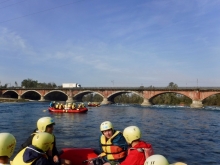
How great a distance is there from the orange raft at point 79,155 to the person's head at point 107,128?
1626mm

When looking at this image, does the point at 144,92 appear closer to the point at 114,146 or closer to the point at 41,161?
the point at 114,146

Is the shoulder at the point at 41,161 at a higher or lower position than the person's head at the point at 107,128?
lower

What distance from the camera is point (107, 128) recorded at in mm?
7715

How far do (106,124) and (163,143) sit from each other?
11.8 meters

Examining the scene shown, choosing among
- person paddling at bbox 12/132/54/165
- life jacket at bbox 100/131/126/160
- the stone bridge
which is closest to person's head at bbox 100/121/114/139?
life jacket at bbox 100/131/126/160

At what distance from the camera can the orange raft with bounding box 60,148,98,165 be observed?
29.3 feet

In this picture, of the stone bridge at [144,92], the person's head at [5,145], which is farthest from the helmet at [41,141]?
the stone bridge at [144,92]

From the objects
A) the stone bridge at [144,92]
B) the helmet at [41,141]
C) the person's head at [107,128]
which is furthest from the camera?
the stone bridge at [144,92]

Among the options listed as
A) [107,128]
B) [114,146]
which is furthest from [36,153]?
[114,146]

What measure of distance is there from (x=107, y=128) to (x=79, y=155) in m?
2.18

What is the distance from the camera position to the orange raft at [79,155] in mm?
8930

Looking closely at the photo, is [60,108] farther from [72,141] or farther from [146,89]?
[146,89]

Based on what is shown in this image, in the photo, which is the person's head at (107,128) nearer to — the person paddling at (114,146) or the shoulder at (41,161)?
the person paddling at (114,146)

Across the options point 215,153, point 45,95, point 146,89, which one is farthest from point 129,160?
point 45,95
